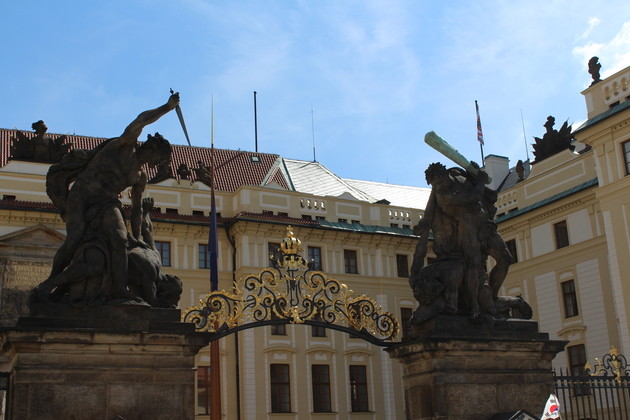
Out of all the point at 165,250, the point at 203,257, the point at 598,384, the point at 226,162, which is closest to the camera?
the point at 598,384

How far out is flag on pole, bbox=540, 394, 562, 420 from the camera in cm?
971

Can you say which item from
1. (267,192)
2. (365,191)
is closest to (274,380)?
(267,192)

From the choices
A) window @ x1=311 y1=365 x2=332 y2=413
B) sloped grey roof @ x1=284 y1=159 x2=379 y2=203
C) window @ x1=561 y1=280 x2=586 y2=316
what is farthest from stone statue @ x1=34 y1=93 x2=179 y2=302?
sloped grey roof @ x1=284 y1=159 x2=379 y2=203

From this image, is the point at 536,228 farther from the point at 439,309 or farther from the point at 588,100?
the point at 439,309

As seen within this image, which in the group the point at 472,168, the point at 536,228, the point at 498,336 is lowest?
the point at 498,336

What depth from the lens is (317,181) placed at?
41656mm

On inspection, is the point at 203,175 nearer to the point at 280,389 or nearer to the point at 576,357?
the point at 280,389

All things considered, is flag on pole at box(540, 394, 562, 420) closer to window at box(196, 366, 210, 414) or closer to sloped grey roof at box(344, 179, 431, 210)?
window at box(196, 366, 210, 414)

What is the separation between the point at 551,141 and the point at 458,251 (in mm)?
25524

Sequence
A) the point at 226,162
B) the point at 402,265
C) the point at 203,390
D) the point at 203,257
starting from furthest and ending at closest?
the point at 226,162
the point at 402,265
the point at 203,257
the point at 203,390

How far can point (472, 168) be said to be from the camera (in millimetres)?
10680

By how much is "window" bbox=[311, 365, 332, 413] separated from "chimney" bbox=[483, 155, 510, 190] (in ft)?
46.5

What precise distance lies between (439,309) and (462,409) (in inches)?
45.5

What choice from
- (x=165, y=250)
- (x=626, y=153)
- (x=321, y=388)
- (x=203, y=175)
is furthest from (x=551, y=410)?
(x=203, y=175)
